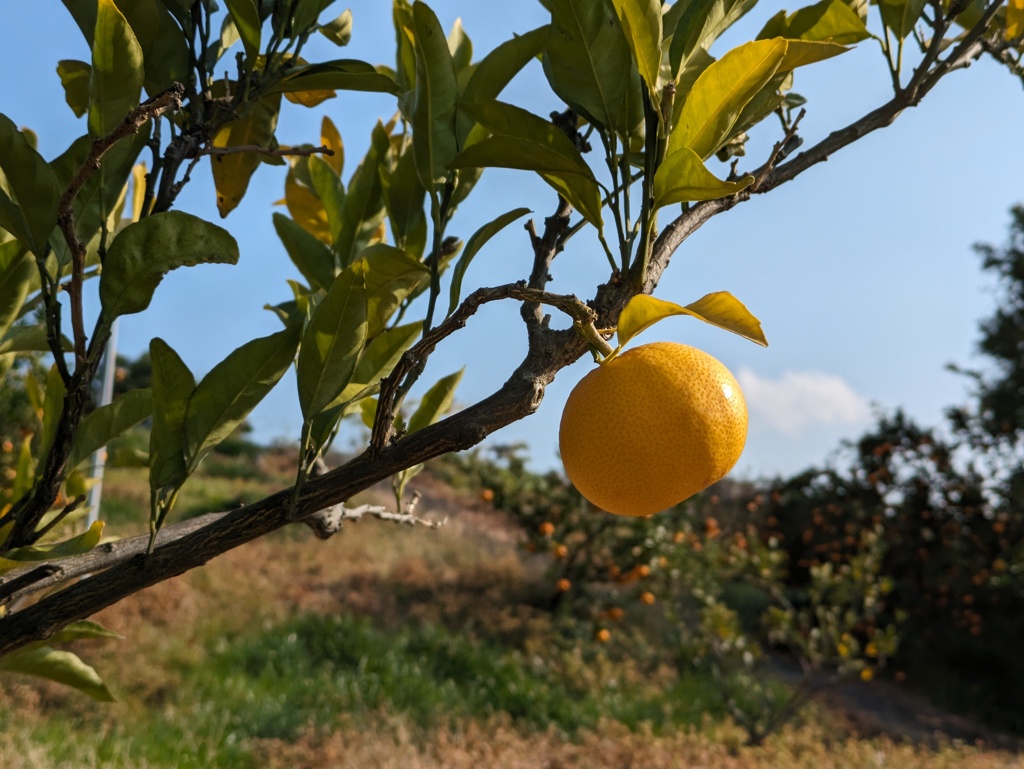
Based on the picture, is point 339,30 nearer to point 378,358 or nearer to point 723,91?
point 378,358

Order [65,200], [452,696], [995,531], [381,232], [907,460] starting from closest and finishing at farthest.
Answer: [65,200]
[381,232]
[452,696]
[995,531]
[907,460]

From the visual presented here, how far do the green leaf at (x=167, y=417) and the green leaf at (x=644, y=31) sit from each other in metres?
0.56

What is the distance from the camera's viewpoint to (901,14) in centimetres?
112

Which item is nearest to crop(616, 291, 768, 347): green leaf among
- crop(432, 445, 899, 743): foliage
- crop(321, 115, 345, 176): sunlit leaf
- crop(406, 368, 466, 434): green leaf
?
crop(406, 368, 466, 434): green leaf

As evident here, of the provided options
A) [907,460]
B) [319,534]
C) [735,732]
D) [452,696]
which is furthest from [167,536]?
[907,460]

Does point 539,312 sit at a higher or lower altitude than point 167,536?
higher

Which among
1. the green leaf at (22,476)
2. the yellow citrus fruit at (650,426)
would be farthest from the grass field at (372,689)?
the yellow citrus fruit at (650,426)

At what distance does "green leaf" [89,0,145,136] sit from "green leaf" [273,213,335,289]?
34 cm

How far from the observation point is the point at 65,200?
74 centimetres

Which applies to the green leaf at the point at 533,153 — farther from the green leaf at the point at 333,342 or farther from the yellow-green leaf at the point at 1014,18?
the yellow-green leaf at the point at 1014,18

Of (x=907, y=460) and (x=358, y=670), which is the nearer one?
(x=358, y=670)

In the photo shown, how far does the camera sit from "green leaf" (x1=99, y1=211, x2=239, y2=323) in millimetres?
818

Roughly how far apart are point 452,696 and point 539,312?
4.25 metres

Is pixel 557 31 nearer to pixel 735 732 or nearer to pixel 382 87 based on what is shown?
pixel 382 87
